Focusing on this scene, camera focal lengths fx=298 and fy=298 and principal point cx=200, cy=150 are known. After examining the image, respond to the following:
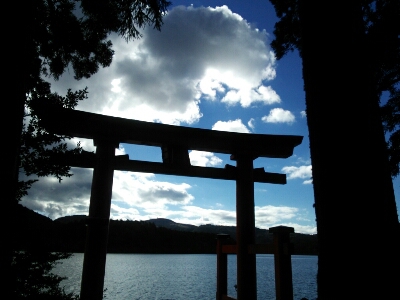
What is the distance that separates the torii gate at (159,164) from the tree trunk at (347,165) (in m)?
3.71

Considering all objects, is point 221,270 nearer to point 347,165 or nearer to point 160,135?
point 160,135

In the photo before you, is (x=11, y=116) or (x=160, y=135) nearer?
(x=11, y=116)

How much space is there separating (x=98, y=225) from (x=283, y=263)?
10.8ft

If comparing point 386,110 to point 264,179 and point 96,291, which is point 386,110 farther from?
point 96,291

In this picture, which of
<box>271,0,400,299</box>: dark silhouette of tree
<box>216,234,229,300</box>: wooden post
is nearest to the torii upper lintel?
<box>216,234,229,300</box>: wooden post

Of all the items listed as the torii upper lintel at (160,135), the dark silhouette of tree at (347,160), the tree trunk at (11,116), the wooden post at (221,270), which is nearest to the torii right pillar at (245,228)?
the torii upper lintel at (160,135)

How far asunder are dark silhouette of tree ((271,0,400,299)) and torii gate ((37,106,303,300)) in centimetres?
368

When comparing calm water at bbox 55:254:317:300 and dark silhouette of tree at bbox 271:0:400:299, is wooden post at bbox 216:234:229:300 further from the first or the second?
dark silhouette of tree at bbox 271:0:400:299

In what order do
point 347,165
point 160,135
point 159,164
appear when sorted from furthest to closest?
point 159,164, point 160,135, point 347,165

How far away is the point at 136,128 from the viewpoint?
18.0 feet

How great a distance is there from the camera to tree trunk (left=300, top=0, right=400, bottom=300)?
151 cm

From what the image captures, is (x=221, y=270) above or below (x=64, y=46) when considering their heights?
below

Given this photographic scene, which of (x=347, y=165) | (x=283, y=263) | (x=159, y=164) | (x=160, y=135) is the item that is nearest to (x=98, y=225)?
(x=159, y=164)

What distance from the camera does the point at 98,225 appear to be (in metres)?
4.88
